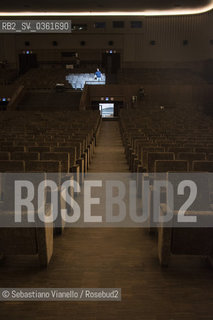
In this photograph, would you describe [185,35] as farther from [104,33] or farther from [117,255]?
[117,255]

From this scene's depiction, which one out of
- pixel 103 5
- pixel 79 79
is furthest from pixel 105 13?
pixel 79 79

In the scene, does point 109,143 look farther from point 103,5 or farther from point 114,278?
point 103,5

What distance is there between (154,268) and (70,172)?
213 centimetres

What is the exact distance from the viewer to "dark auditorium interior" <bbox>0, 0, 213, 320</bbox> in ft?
7.39

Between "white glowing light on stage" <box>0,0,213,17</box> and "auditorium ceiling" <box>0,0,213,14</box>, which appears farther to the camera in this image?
"white glowing light on stage" <box>0,0,213,17</box>

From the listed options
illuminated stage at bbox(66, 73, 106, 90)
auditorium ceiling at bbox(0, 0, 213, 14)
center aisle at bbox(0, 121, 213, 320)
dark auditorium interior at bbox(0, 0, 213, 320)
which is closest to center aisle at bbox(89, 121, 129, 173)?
dark auditorium interior at bbox(0, 0, 213, 320)

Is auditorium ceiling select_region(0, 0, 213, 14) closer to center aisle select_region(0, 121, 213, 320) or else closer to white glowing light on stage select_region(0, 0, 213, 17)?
white glowing light on stage select_region(0, 0, 213, 17)

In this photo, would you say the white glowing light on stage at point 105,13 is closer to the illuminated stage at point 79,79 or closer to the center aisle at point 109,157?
the illuminated stage at point 79,79

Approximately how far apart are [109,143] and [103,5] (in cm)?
1361

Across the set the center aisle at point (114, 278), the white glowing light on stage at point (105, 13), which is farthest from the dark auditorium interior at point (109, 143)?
the white glowing light on stage at point (105, 13)

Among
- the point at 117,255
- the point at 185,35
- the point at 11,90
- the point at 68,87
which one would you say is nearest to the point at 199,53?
the point at 185,35

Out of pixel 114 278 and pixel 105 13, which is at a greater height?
pixel 105 13

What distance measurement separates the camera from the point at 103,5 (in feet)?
62.9

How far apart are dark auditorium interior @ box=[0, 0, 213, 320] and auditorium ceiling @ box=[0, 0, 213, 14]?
74mm
